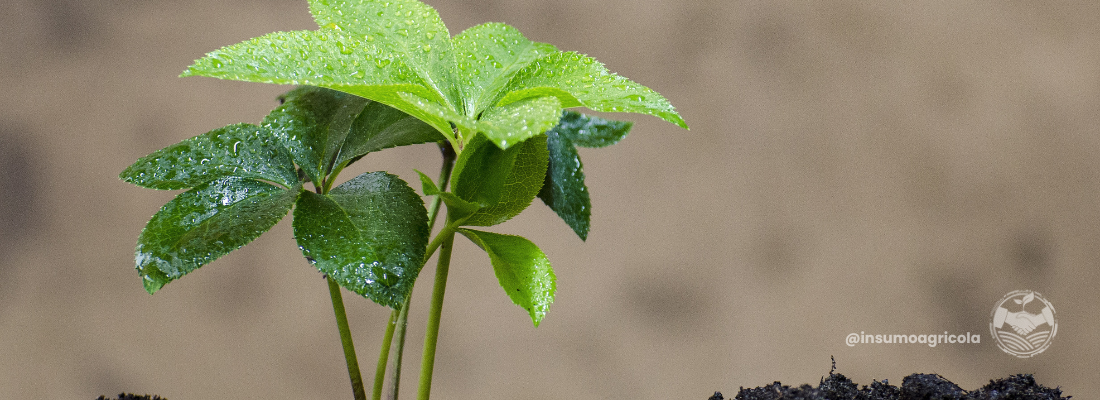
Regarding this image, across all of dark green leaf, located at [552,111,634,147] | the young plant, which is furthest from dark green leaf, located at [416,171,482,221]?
dark green leaf, located at [552,111,634,147]

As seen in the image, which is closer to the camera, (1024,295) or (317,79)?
(317,79)

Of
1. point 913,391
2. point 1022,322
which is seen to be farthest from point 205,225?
point 1022,322

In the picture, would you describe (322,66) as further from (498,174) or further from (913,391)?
(913,391)

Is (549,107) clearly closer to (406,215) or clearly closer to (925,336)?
(406,215)

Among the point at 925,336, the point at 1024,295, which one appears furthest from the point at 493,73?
the point at 925,336

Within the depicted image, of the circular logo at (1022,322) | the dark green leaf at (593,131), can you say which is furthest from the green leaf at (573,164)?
the circular logo at (1022,322)

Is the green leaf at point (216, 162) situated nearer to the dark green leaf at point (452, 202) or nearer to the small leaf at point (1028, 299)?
the dark green leaf at point (452, 202)

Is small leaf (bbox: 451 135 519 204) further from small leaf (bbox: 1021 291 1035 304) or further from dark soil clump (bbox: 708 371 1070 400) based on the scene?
small leaf (bbox: 1021 291 1035 304)
